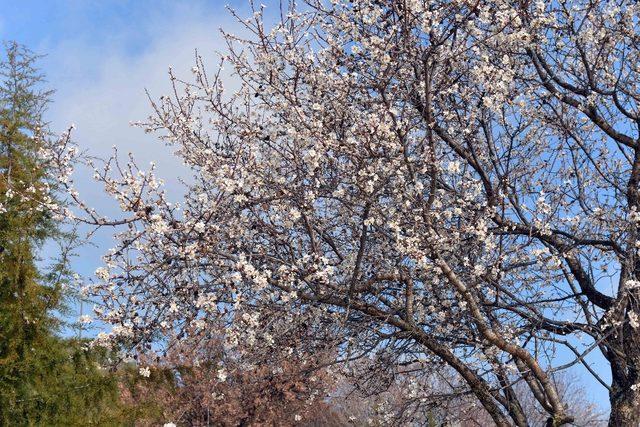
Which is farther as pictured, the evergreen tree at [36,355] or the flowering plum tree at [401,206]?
the evergreen tree at [36,355]

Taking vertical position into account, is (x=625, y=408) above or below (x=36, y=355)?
below

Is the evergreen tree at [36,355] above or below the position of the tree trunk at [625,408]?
above

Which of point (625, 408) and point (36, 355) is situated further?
point (36, 355)

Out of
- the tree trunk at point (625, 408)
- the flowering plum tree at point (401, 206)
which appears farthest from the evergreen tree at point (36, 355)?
the tree trunk at point (625, 408)

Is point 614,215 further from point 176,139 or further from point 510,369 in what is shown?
point 176,139

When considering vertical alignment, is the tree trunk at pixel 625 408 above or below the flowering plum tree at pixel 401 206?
below

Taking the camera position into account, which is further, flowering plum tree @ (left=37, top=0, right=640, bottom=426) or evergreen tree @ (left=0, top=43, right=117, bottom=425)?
evergreen tree @ (left=0, top=43, right=117, bottom=425)

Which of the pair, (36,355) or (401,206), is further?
(36,355)

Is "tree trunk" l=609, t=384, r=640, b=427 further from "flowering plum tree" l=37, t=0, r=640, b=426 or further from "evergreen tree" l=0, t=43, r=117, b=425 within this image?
"evergreen tree" l=0, t=43, r=117, b=425

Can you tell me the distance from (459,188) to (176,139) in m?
3.24

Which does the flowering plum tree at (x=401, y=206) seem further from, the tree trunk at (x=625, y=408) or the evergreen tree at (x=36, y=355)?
the evergreen tree at (x=36, y=355)

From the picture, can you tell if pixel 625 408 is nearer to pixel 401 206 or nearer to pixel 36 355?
pixel 401 206

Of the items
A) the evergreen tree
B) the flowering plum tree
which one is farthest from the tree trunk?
the evergreen tree

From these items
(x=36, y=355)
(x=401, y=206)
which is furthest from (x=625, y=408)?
(x=36, y=355)
